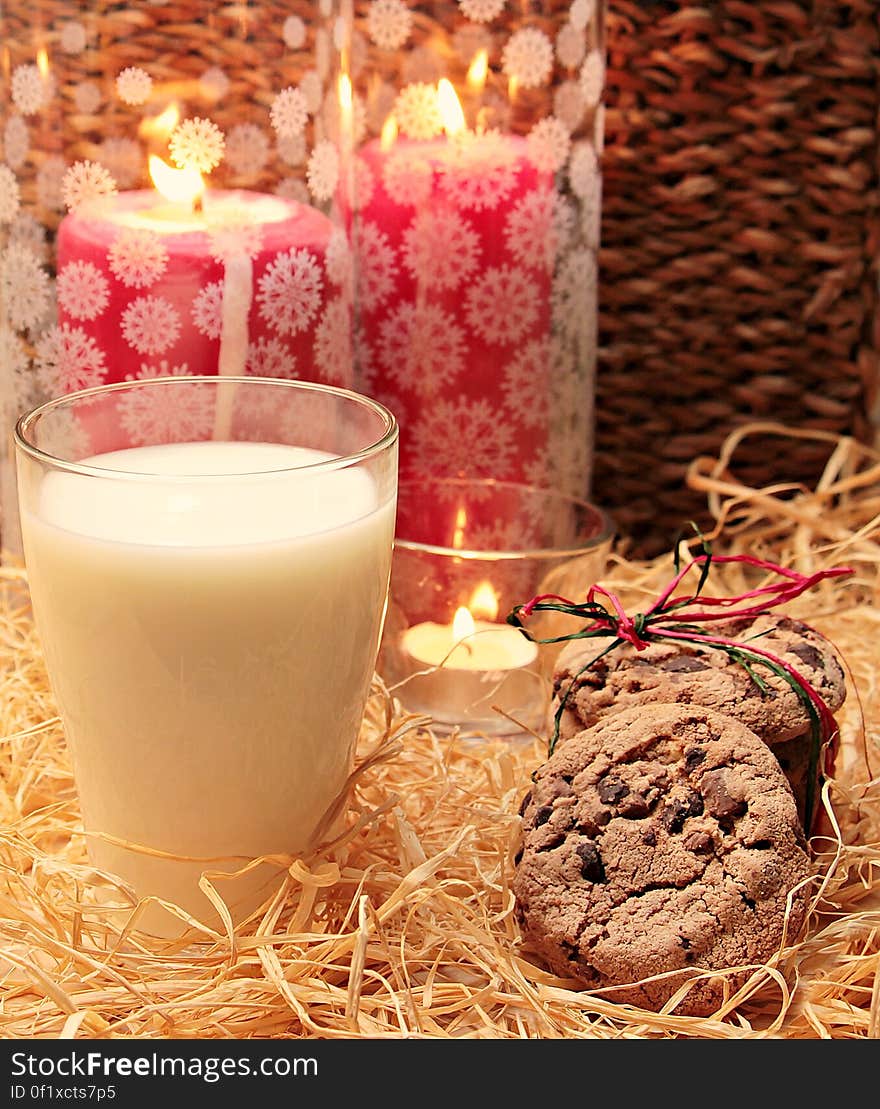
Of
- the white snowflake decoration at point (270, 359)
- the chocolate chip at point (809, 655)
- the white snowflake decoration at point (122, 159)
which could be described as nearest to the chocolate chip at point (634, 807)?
the chocolate chip at point (809, 655)

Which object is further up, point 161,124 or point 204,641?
point 161,124

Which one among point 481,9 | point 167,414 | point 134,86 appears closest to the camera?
point 167,414

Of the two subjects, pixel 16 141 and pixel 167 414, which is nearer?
pixel 167 414

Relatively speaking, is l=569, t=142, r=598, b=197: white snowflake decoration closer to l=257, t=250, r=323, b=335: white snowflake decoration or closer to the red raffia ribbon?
l=257, t=250, r=323, b=335: white snowflake decoration

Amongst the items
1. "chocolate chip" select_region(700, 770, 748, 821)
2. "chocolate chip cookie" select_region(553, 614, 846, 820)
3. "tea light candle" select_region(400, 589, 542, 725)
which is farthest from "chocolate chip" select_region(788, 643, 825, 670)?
"tea light candle" select_region(400, 589, 542, 725)

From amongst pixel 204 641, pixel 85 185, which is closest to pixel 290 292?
pixel 85 185

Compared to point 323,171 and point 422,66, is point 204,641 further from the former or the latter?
point 422,66

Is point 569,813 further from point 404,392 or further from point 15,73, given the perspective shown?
point 15,73
